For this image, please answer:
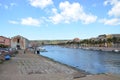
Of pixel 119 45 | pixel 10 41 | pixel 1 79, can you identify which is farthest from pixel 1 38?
pixel 1 79

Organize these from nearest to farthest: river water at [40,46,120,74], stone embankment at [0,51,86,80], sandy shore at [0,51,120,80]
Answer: sandy shore at [0,51,120,80] < stone embankment at [0,51,86,80] < river water at [40,46,120,74]

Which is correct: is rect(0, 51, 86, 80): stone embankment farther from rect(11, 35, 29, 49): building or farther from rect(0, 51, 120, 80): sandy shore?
rect(11, 35, 29, 49): building

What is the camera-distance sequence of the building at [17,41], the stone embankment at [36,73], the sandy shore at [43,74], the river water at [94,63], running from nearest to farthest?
the sandy shore at [43,74], the stone embankment at [36,73], the river water at [94,63], the building at [17,41]

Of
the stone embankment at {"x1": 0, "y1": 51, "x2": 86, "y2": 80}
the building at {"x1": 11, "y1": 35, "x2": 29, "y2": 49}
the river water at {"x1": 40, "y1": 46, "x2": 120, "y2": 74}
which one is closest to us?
the stone embankment at {"x1": 0, "y1": 51, "x2": 86, "y2": 80}

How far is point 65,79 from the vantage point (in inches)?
912

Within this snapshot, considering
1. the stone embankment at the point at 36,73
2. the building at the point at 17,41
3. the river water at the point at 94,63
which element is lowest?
the river water at the point at 94,63

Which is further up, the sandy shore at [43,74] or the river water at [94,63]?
the sandy shore at [43,74]

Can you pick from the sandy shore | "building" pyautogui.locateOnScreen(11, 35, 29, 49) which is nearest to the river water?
the sandy shore

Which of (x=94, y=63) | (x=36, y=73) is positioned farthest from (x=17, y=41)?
(x=36, y=73)

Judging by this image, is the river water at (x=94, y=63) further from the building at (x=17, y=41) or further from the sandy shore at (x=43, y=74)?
the building at (x=17, y=41)

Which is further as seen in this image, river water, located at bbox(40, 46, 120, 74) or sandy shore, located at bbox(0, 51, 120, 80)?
river water, located at bbox(40, 46, 120, 74)

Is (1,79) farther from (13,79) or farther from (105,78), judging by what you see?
(105,78)

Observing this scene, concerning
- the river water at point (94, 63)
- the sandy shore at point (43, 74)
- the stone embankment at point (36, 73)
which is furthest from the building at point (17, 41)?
the sandy shore at point (43, 74)

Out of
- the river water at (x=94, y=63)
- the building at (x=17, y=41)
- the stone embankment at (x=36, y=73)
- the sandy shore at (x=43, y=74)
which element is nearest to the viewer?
the sandy shore at (x=43, y=74)
